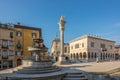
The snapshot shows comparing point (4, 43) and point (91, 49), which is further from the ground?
point (4, 43)

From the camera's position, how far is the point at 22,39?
132 ft

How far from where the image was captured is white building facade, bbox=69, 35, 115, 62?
50.7m

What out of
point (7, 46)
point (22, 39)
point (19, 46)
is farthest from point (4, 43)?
point (22, 39)

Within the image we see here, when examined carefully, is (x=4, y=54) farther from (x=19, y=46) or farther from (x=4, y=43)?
(x=19, y=46)

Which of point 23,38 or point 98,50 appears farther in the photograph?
point 98,50

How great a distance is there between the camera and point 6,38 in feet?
119

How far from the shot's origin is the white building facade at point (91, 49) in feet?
166

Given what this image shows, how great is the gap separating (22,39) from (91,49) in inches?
934

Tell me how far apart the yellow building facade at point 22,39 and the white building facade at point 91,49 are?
54.1ft

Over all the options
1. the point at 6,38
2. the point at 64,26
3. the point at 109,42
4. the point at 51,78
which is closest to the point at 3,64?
the point at 6,38

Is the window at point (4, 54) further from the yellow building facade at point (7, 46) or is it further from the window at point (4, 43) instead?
the window at point (4, 43)

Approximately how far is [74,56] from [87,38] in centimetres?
1370

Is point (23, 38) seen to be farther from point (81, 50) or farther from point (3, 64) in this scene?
point (81, 50)

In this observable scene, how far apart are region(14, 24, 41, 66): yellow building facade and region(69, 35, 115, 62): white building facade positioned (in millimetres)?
16492
